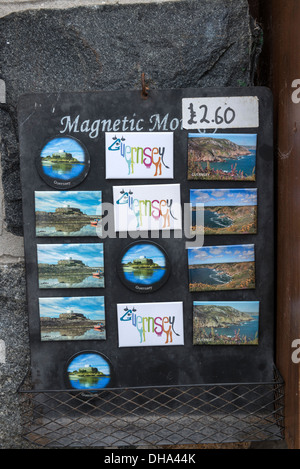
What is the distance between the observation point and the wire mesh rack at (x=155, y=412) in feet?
2.65

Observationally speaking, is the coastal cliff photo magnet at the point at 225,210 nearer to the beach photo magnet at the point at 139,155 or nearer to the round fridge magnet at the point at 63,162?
the beach photo magnet at the point at 139,155

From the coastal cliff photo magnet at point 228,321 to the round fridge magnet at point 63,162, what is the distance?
0.35 m

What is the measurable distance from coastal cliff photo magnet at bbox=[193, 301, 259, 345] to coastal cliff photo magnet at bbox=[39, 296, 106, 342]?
19 cm

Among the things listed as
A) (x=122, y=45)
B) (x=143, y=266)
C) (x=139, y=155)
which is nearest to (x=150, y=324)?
(x=143, y=266)

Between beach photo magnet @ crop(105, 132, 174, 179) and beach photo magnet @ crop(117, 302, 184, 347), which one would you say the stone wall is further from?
beach photo magnet @ crop(117, 302, 184, 347)

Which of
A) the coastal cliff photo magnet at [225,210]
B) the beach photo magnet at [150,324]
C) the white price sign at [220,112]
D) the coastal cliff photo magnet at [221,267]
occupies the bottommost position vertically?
the beach photo magnet at [150,324]

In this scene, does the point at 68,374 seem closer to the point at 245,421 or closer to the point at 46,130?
the point at 245,421

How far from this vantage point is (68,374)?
0.83 metres

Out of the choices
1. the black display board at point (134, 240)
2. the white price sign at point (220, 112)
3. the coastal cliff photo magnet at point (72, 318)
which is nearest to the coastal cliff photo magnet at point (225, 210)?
the black display board at point (134, 240)

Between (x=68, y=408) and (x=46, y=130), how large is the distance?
1.84 ft

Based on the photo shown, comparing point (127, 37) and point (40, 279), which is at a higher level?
point (127, 37)

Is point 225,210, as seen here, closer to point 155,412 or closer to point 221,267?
point 221,267

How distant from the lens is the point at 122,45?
81 centimetres

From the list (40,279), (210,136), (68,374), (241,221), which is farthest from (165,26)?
(68,374)
